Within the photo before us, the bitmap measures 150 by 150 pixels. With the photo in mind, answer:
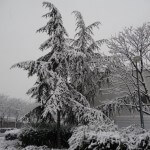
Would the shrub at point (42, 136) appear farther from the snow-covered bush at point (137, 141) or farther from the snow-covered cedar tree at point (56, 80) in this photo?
the snow-covered bush at point (137, 141)

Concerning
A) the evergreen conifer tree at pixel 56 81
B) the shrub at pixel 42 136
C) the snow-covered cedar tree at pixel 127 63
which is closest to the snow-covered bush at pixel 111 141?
the evergreen conifer tree at pixel 56 81

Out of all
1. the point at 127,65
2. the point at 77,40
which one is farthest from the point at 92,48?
the point at 127,65

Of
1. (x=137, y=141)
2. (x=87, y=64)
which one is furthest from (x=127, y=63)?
(x=137, y=141)

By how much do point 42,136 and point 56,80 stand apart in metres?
4.17

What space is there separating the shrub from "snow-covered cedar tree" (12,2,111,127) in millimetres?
1210

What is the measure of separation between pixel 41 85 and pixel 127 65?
829 cm

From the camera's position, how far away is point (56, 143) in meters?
13.4

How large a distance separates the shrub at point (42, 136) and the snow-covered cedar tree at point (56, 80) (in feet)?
3.97

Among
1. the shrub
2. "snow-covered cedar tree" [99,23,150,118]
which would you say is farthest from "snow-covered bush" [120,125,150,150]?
"snow-covered cedar tree" [99,23,150,118]

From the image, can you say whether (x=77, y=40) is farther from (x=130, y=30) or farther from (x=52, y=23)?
(x=130, y=30)

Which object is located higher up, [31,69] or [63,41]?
[63,41]

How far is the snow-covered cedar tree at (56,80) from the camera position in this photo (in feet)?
37.8

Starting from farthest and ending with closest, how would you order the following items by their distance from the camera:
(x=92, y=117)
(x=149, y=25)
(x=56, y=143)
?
(x=149, y=25) → (x=56, y=143) → (x=92, y=117)

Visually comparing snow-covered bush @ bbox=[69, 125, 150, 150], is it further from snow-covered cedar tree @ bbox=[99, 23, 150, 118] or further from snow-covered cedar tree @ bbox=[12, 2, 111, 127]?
snow-covered cedar tree @ bbox=[99, 23, 150, 118]
